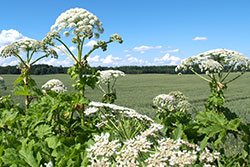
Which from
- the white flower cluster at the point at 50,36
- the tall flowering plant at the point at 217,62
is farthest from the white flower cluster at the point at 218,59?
the white flower cluster at the point at 50,36

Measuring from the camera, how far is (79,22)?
11.4 ft

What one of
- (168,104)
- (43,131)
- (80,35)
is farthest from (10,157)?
(168,104)

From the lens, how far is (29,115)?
3.19m

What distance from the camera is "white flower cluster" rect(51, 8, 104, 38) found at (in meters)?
3.43

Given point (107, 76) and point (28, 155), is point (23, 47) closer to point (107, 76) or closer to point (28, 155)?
point (107, 76)

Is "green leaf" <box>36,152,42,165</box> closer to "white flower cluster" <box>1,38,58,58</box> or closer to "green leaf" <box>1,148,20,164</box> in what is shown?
"green leaf" <box>1,148,20,164</box>

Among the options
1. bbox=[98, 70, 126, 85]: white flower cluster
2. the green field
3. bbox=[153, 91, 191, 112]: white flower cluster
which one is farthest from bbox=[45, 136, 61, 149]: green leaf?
the green field

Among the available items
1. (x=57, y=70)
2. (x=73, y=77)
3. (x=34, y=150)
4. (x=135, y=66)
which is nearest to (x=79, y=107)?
(x=73, y=77)

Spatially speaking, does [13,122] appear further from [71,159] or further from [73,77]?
[71,159]

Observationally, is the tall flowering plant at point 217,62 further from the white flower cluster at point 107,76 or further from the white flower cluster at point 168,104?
the white flower cluster at point 107,76

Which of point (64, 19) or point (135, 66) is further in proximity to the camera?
point (135, 66)

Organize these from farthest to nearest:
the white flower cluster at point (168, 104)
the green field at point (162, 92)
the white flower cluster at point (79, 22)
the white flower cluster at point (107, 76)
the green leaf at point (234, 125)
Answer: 1. the green field at point (162, 92)
2. the white flower cluster at point (107, 76)
3. the white flower cluster at point (168, 104)
4. the white flower cluster at point (79, 22)
5. the green leaf at point (234, 125)

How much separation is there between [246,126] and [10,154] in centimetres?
228

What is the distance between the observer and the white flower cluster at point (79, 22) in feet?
11.2
